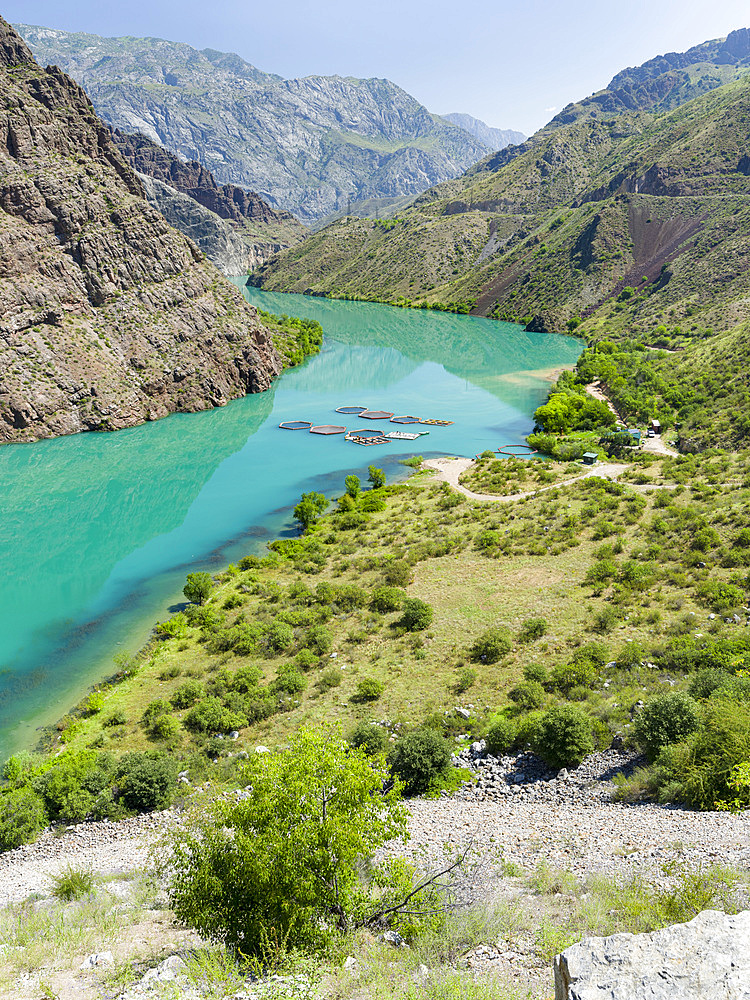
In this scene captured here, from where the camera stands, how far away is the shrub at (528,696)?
904 inches

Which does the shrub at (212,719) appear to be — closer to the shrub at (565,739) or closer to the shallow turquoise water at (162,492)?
the shallow turquoise water at (162,492)

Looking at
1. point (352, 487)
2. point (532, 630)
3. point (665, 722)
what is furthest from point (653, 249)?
point (665, 722)

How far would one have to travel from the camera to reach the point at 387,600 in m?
33.0

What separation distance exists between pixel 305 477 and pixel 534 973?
54454mm

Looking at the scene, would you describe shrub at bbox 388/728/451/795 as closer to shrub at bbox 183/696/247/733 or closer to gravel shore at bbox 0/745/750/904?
gravel shore at bbox 0/745/750/904

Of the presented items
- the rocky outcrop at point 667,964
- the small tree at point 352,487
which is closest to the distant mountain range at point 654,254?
the small tree at point 352,487

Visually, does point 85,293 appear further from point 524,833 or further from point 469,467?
point 524,833

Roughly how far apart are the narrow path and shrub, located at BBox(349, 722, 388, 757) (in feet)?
99.6

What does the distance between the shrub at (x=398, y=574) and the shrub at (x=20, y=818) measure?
68.3 feet

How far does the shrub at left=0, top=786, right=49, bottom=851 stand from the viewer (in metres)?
18.7

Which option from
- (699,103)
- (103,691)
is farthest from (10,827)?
(699,103)

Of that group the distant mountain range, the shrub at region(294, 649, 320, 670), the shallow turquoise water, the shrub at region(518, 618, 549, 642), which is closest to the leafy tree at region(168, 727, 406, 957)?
the shrub at region(294, 649, 320, 670)

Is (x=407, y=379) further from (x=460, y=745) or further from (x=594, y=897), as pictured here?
(x=594, y=897)

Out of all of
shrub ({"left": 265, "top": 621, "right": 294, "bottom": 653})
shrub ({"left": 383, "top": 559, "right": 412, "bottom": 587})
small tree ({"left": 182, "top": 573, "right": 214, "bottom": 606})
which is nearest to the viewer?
shrub ({"left": 265, "top": 621, "right": 294, "bottom": 653})
